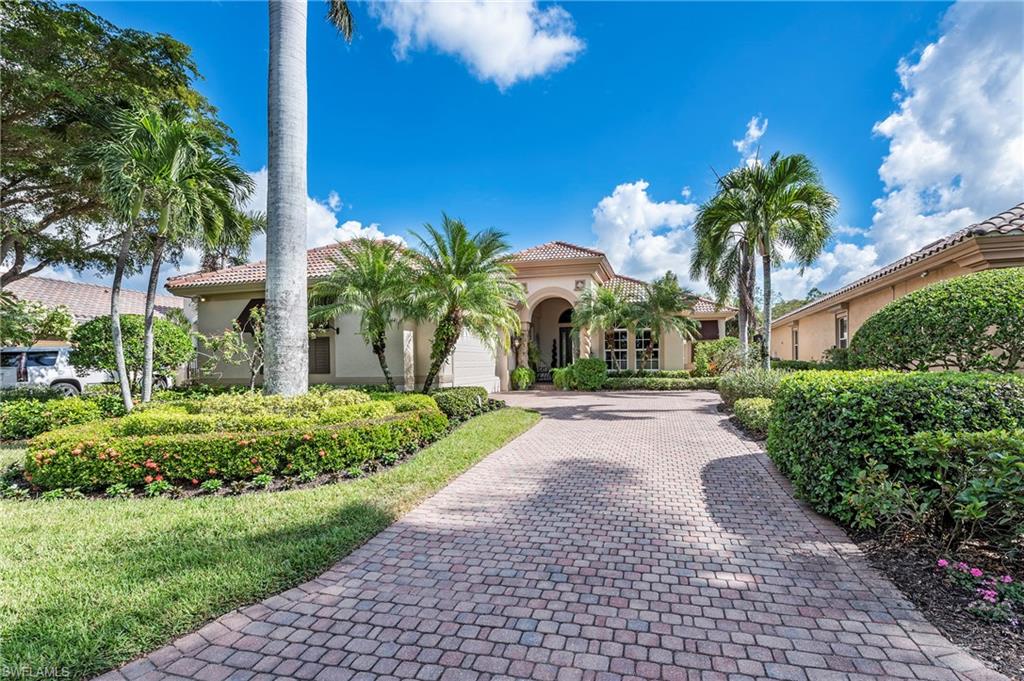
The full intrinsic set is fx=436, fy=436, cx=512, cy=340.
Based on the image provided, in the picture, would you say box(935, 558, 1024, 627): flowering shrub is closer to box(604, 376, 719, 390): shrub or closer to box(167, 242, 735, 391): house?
box(167, 242, 735, 391): house

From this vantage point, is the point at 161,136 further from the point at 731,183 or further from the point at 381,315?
the point at 731,183

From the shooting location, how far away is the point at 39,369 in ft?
51.5

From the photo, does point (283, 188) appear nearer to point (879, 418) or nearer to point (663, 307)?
point (879, 418)

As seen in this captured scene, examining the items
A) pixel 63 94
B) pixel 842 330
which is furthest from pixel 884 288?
pixel 63 94

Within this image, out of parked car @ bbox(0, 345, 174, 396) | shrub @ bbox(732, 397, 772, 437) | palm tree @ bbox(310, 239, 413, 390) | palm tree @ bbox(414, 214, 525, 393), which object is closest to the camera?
shrub @ bbox(732, 397, 772, 437)

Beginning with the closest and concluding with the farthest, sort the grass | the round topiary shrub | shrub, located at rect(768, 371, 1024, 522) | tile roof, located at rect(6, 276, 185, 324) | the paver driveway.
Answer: the paver driveway → the grass → shrub, located at rect(768, 371, 1024, 522) → the round topiary shrub → tile roof, located at rect(6, 276, 185, 324)

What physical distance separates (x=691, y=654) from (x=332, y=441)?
542 cm

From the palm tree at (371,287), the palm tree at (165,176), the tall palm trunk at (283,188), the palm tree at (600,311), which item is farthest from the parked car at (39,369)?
the palm tree at (600,311)

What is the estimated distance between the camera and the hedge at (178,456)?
19.8 feet

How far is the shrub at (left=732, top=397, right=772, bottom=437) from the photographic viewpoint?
9.23 metres

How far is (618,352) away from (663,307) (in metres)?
4.26

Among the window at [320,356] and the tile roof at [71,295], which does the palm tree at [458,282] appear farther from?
the tile roof at [71,295]

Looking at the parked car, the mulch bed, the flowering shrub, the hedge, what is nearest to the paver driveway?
the mulch bed

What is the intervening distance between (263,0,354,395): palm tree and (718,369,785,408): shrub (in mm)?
11344
